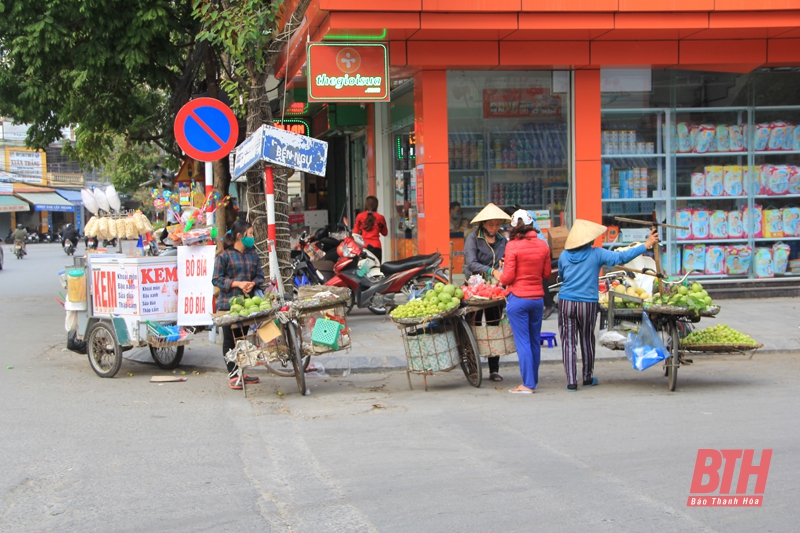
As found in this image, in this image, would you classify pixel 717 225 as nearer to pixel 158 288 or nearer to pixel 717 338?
pixel 717 338

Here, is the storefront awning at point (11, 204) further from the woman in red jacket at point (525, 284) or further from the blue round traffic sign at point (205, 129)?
the woman in red jacket at point (525, 284)

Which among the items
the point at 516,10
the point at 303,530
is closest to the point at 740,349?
the point at 303,530

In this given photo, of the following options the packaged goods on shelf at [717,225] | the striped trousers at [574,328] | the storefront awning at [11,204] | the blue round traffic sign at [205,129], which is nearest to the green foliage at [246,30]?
the blue round traffic sign at [205,129]

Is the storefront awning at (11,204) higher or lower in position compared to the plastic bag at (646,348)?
higher

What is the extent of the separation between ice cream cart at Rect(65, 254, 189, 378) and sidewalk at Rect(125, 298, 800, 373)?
2.95 ft

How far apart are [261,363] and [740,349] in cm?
485

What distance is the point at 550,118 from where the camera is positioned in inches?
543

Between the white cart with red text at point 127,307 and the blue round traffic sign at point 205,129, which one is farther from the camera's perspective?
the blue round traffic sign at point 205,129

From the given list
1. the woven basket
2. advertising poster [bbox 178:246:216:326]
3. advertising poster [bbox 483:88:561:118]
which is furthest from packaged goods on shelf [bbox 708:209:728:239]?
advertising poster [bbox 178:246:216:326]

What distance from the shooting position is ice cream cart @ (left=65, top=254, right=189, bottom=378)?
897cm

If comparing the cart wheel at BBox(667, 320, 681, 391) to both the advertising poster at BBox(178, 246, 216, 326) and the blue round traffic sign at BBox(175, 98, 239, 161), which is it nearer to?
the advertising poster at BBox(178, 246, 216, 326)

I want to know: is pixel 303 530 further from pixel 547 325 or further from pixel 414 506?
pixel 547 325

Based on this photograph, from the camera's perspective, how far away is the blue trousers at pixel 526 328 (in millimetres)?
7938

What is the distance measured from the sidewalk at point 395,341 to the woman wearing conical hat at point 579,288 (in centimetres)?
172
